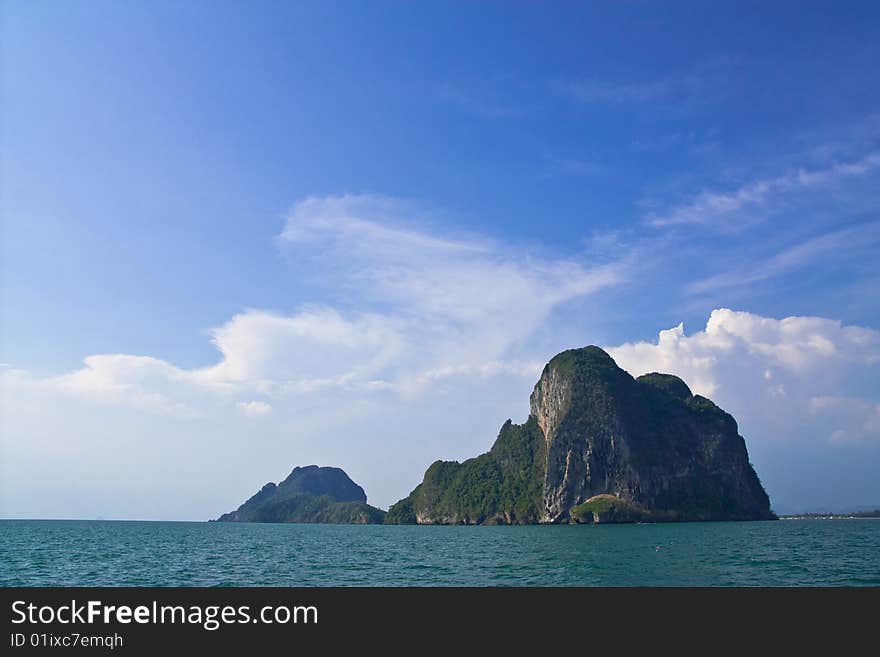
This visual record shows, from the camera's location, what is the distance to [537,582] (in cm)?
4497

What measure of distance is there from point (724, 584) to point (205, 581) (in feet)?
127
